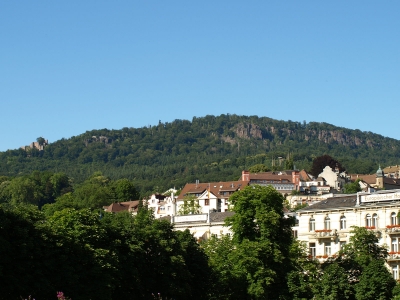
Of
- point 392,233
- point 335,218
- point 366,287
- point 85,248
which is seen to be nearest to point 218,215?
point 335,218

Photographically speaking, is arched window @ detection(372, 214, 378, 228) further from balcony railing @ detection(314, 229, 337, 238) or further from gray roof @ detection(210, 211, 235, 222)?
gray roof @ detection(210, 211, 235, 222)

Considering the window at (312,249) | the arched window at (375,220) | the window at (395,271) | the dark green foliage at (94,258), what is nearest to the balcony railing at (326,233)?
the window at (312,249)

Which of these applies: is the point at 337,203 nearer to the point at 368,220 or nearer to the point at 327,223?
the point at 327,223

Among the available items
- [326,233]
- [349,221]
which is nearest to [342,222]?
[349,221]

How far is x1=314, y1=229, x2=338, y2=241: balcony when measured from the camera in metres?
86.2

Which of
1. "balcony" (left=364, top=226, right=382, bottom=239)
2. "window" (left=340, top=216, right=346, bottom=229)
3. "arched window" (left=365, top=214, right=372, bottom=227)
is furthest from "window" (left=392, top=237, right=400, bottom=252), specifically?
"window" (left=340, top=216, right=346, bottom=229)

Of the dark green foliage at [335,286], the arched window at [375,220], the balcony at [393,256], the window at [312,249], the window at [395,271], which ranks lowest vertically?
the dark green foliage at [335,286]

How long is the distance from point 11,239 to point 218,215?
48759 mm

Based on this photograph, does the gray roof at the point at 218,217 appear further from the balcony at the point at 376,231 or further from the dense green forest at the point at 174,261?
the balcony at the point at 376,231

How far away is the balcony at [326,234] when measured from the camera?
283ft

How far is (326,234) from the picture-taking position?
8675 cm

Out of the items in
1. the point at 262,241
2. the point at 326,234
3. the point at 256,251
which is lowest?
the point at 256,251

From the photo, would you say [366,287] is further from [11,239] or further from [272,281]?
[11,239]

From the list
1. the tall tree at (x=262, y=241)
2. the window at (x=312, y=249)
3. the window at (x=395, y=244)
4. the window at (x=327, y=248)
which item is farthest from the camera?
the window at (x=312, y=249)
